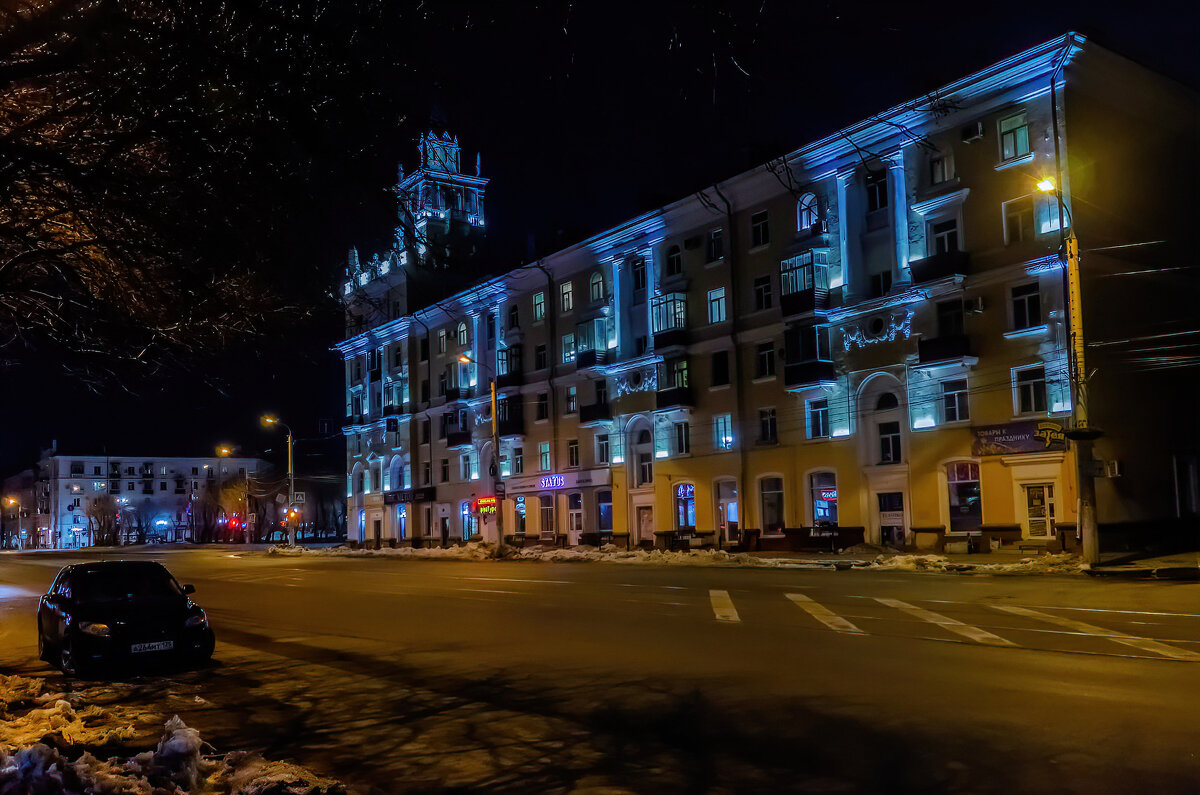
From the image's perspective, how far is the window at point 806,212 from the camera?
40344 mm

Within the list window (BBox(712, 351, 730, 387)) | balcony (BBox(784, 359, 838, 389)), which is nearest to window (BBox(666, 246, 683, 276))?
window (BBox(712, 351, 730, 387))

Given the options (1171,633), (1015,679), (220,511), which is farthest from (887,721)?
(220,511)

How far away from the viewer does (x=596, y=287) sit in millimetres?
52125

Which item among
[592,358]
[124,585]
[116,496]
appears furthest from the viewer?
[116,496]

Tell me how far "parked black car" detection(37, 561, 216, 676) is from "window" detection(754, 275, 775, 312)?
31.8 meters

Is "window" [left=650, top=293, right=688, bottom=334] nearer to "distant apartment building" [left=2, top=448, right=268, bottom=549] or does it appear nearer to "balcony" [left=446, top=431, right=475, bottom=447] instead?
"balcony" [left=446, top=431, right=475, bottom=447]

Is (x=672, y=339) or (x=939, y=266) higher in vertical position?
(x=939, y=266)

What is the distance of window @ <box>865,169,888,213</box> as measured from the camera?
123 feet

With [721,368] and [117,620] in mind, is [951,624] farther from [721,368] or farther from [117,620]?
[721,368]

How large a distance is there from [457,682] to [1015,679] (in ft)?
19.5

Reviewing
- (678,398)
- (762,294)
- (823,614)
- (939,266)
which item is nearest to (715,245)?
(762,294)

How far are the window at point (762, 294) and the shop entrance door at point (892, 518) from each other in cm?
966

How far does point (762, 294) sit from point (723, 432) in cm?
649

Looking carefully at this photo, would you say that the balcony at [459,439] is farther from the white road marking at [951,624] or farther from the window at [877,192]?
the white road marking at [951,624]
